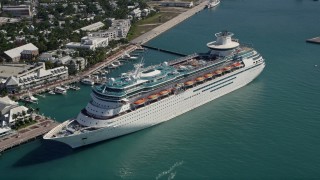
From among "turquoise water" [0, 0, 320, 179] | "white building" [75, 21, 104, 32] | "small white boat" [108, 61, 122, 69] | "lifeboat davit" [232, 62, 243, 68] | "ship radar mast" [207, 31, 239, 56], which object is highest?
"ship radar mast" [207, 31, 239, 56]

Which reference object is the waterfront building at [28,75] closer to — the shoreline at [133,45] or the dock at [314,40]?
the shoreline at [133,45]

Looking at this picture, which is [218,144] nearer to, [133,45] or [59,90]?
[59,90]

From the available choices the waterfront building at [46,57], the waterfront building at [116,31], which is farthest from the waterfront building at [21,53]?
the waterfront building at [116,31]

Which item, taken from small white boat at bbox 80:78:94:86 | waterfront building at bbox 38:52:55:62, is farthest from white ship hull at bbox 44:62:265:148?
waterfront building at bbox 38:52:55:62

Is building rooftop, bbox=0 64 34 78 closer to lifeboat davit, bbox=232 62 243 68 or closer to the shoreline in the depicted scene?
the shoreline

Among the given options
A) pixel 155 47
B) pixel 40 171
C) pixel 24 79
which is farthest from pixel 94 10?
pixel 40 171

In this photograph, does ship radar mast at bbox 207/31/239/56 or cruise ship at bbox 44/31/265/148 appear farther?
ship radar mast at bbox 207/31/239/56
